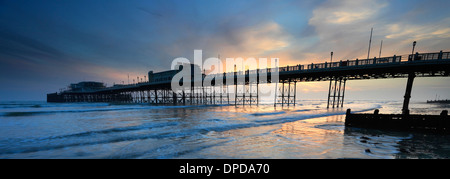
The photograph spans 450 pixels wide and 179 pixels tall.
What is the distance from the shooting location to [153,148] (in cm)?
663

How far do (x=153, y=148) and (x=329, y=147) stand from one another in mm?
7973

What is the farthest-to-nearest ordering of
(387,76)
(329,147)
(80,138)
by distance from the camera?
(387,76) → (80,138) → (329,147)
